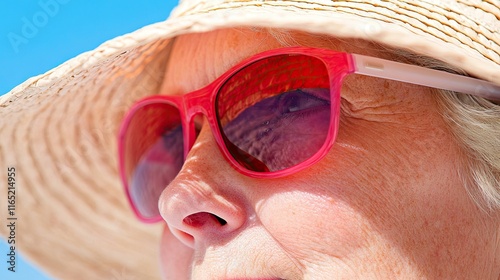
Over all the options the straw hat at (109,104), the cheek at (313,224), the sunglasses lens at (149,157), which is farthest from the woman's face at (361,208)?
the sunglasses lens at (149,157)

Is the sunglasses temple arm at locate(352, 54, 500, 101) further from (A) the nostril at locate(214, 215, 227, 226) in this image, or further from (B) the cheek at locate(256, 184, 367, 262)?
(A) the nostril at locate(214, 215, 227, 226)

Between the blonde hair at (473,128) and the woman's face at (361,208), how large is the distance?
15mm

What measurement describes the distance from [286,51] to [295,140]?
0.15 metres

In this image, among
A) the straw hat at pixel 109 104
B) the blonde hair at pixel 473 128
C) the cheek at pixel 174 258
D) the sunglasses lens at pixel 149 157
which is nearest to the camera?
the straw hat at pixel 109 104

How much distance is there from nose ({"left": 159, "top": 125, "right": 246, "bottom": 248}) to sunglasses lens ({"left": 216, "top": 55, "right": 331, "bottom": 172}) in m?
0.04

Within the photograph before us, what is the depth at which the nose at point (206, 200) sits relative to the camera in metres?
1.11

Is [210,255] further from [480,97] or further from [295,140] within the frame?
[480,97]

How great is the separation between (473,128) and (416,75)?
0.44ft


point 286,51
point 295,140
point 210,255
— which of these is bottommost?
point 210,255

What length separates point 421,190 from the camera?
3.44ft

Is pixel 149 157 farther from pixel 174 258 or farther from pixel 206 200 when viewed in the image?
pixel 206 200

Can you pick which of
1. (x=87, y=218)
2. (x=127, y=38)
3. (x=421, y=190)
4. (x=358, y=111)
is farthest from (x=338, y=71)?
(x=87, y=218)

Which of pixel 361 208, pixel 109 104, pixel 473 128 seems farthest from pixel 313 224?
pixel 109 104

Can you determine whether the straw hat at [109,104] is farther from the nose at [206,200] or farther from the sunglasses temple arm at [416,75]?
the nose at [206,200]
